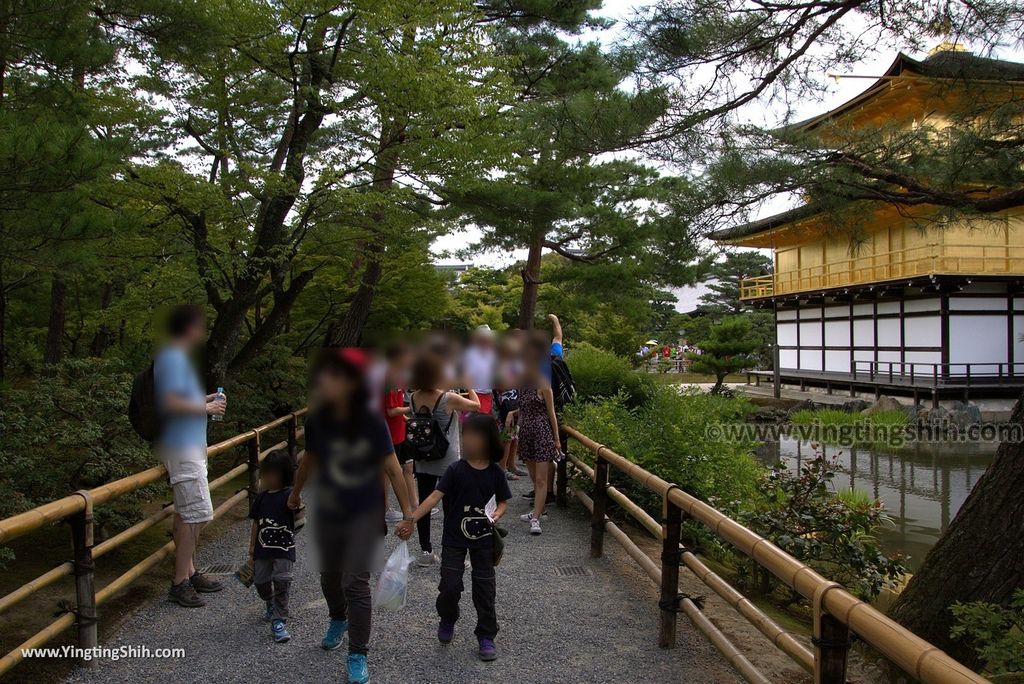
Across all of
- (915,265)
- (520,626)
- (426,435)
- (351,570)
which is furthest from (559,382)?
(915,265)

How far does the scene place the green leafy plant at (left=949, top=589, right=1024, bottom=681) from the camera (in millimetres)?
2520

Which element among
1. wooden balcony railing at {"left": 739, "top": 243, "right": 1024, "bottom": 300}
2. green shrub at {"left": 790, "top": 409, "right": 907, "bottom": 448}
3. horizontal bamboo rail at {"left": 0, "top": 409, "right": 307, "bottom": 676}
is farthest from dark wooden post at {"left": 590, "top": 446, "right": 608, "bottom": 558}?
wooden balcony railing at {"left": 739, "top": 243, "right": 1024, "bottom": 300}

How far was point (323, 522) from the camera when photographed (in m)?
1.92

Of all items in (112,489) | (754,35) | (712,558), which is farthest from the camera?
(712,558)

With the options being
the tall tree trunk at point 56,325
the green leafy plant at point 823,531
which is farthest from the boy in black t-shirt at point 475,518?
the tall tree trunk at point 56,325

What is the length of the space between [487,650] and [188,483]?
1.77 metres

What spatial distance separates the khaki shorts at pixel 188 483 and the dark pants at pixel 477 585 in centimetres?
138

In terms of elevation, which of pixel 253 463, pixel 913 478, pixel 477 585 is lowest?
pixel 913 478

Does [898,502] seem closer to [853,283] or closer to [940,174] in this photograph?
[940,174]

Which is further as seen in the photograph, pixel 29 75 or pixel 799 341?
pixel 799 341

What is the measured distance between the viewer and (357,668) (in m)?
2.89

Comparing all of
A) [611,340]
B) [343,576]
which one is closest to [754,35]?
[343,576]

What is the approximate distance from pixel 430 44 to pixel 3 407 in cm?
513

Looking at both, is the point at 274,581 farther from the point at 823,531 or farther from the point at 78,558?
the point at 823,531
